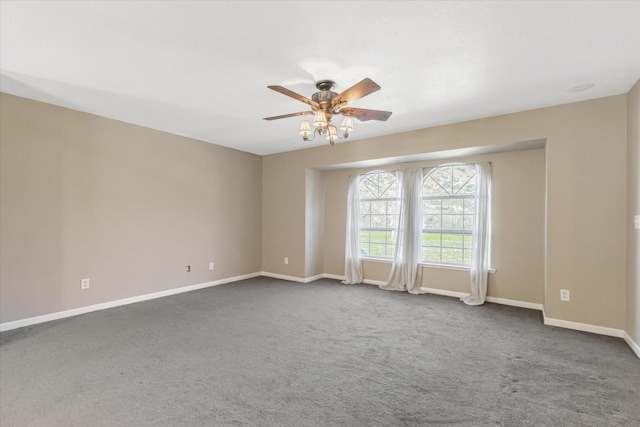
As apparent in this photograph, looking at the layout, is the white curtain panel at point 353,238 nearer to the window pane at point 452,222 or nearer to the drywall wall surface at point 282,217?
the drywall wall surface at point 282,217

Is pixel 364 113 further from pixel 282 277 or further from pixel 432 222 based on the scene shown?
pixel 282 277

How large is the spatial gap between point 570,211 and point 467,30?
8.48ft

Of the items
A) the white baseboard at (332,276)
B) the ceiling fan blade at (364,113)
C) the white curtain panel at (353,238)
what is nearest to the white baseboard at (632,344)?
the ceiling fan blade at (364,113)

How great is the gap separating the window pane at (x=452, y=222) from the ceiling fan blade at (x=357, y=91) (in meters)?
3.06

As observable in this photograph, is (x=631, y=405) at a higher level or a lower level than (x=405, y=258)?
lower

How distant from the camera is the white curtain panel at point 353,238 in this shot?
5.68 m

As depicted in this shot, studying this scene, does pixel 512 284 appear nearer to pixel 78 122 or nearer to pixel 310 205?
pixel 310 205

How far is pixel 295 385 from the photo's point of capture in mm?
2242

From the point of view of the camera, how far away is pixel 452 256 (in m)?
4.83

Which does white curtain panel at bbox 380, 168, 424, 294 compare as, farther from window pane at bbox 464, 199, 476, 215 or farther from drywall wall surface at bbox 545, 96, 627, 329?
drywall wall surface at bbox 545, 96, 627, 329

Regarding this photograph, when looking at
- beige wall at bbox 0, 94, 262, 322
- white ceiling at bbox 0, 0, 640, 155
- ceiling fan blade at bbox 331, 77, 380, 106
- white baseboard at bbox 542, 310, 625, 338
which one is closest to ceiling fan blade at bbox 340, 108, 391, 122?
ceiling fan blade at bbox 331, 77, 380, 106

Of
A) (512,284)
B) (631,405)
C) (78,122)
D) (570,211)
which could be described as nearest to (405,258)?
(512,284)

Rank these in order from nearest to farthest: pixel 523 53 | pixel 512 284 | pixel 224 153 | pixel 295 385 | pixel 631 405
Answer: pixel 631 405, pixel 295 385, pixel 523 53, pixel 512 284, pixel 224 153

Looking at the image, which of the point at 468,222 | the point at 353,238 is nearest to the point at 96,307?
the point at 353,238
